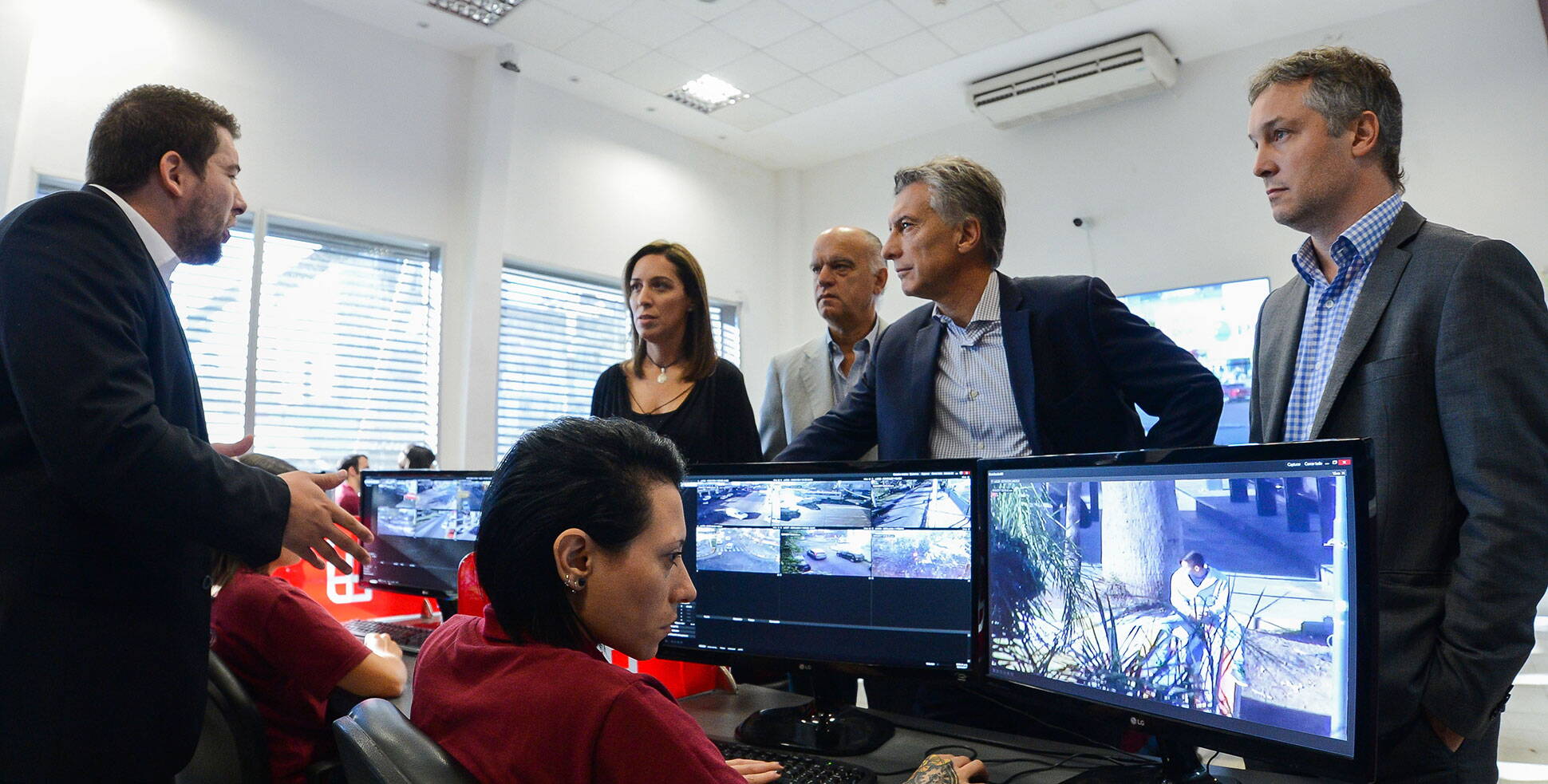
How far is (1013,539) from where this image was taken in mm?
1268

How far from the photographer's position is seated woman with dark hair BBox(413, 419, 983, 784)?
810mm

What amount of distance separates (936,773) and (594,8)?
4.76 m

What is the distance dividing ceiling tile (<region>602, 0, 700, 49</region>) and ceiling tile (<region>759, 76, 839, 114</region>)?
0.95m

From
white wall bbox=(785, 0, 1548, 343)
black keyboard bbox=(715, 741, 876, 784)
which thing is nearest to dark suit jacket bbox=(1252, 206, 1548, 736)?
black keyboard bbox=(715, 741, 876, 784)


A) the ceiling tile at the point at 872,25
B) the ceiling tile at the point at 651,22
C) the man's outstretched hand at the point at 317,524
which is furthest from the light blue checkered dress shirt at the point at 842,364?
the ceiling tile at the point at 651,22

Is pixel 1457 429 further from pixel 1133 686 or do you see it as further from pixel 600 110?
pixel 600 110

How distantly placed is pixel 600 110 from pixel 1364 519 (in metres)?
6.06

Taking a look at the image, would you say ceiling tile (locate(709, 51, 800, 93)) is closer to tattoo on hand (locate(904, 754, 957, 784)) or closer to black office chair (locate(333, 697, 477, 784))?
tattoo on hand (locate(904, 754, 957, 784))

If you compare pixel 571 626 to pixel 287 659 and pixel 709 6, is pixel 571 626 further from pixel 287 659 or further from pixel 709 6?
pixel 709 6

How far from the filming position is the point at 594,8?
194 inches

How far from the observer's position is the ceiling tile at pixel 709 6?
4.84 m

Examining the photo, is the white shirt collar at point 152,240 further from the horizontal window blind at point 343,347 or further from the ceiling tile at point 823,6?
the ceiling tile at point 823,6

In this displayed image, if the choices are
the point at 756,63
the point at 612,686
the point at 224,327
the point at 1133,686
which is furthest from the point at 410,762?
the point at 756,63

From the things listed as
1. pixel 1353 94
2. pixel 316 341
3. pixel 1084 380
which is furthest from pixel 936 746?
pixel 316 341
